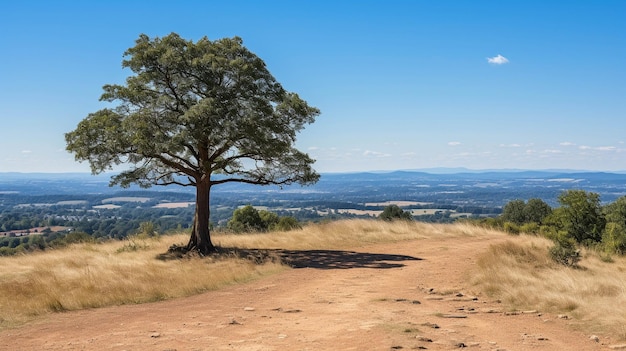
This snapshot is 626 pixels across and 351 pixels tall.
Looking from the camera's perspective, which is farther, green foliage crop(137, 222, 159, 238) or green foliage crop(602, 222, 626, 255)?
green foliage crop(137, 222, 159, 238)

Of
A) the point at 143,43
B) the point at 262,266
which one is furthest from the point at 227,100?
the point at 262,266

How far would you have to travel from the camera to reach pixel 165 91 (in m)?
21.1

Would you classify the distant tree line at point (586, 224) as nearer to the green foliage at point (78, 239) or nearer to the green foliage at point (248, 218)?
the green foliage at point (248, 218)

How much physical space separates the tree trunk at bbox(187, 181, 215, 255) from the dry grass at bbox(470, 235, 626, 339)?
11.2m

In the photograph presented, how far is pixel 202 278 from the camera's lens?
1514 cm

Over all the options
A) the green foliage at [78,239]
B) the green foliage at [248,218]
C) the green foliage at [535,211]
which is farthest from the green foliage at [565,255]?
the green foliage at [248,218]

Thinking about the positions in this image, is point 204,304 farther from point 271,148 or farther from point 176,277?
point 271,148

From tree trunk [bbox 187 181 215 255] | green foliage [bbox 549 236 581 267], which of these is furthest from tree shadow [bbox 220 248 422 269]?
green foliage [bbox 549 236 581 267]

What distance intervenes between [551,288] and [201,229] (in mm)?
13935

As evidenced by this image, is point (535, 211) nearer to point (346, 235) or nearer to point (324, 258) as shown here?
point (346, 235)

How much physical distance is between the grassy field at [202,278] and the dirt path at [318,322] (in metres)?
0.61

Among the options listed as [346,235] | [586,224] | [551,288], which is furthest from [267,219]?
[551,288]

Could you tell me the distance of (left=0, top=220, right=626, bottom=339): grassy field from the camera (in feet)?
36.2

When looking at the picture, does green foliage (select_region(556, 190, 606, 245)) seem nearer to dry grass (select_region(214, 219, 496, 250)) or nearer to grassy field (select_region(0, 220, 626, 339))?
dry grass (select_region(214, 219, 496, 250))
